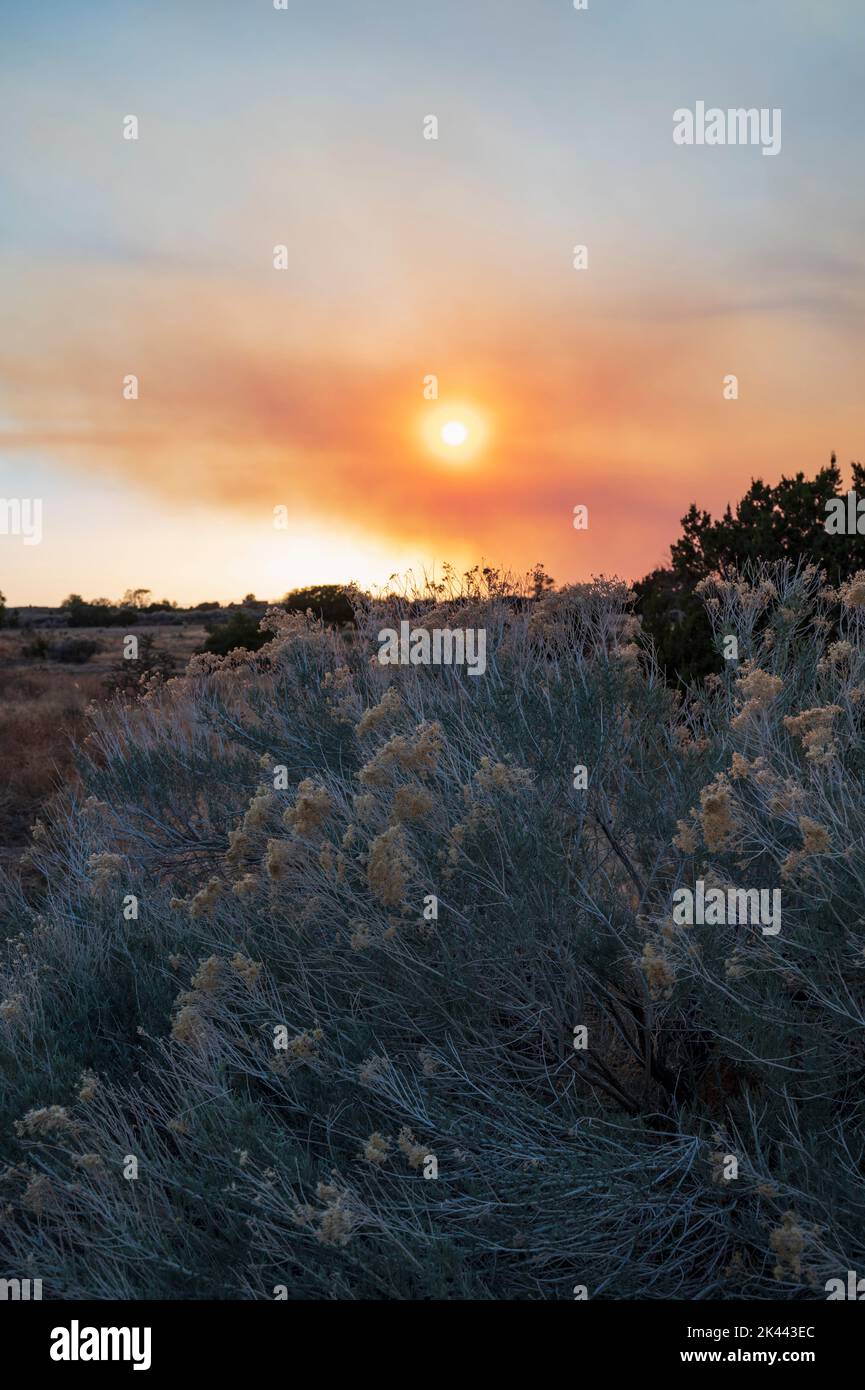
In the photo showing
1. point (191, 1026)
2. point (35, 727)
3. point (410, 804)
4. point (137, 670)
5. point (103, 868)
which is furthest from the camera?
point (137, 670)

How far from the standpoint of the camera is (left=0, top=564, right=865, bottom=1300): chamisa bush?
131 inches

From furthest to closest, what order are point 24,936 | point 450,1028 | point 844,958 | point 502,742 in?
point 24,936, point 502,742, point 450,1028, point 844,958

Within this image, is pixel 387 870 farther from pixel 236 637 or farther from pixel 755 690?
pixel 236 637

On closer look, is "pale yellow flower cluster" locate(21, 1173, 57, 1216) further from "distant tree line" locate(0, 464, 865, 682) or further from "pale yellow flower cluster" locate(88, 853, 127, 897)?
"distant tree line" locate(0, 464, 865, 682)

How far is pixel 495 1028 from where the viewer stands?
428cm

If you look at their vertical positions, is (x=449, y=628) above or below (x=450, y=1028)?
above

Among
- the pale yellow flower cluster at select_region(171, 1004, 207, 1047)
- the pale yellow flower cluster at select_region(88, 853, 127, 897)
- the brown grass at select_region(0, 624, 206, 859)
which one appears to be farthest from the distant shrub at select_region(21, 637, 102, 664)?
the pale yellow flower cluster at select_region(171, 1004, 207, 1047)

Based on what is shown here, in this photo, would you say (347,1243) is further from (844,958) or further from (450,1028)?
(844,958)

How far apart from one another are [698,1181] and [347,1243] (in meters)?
1.04

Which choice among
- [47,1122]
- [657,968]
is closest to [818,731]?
[657,968]

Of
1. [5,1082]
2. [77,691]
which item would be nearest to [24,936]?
[5,1082]

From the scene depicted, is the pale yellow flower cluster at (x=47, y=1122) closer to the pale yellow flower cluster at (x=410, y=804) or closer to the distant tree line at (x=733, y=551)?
the pale yellow flower cluster at (x=410, y=804)

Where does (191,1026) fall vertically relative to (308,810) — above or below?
below

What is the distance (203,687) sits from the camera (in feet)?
24.0
